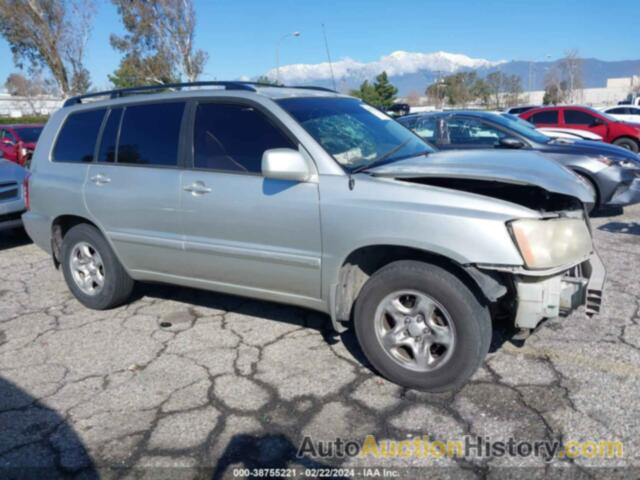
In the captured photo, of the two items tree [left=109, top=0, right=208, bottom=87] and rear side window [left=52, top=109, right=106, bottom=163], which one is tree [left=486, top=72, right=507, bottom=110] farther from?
rear side window [left=52, top=109, right=106, bottom=163]

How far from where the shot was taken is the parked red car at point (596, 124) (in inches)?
550

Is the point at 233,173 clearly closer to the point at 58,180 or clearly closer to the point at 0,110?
the point at 58,180

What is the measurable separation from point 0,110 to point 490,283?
75.1 metres

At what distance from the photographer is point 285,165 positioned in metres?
3.12

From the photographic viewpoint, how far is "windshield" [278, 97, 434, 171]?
3.44 metres

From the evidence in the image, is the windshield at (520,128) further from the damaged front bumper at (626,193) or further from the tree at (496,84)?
the tree at (496,84)

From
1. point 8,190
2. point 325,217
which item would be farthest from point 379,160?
point 8,190

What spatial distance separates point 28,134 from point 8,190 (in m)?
7.32

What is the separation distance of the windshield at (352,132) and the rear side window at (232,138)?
0.21 m

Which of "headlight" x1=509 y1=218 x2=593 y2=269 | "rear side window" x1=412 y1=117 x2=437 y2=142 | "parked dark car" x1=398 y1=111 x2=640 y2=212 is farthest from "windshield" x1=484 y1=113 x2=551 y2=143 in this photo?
"headlight" x1=509 y1=218 x2=593 y2=269

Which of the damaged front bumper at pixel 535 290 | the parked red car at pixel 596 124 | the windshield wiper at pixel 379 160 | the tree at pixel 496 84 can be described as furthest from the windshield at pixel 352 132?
the tree at pixel 496 84

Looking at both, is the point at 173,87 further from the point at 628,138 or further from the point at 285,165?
the point at 628,138

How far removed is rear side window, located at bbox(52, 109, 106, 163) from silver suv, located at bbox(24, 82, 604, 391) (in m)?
0.01

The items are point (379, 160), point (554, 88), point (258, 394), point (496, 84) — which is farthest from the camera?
point (496, 84)
